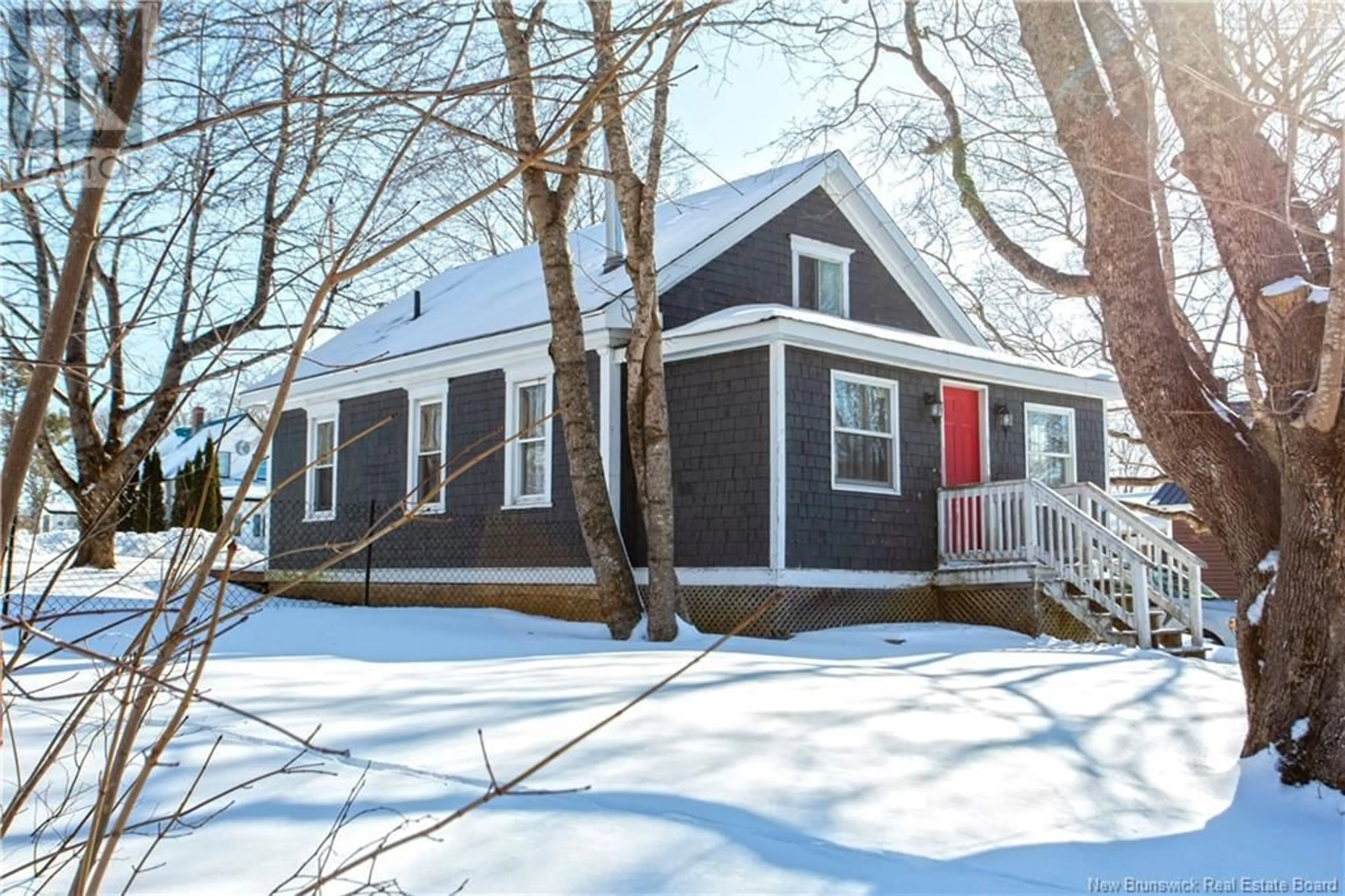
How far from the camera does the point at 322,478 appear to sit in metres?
17.0

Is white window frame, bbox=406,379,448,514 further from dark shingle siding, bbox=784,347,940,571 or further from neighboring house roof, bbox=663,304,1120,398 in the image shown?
dark shingle siding, bbox=784,347,940,571

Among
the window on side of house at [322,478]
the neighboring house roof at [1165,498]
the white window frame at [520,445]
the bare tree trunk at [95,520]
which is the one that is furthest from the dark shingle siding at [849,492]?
the neighboring house roof at [1165,498]

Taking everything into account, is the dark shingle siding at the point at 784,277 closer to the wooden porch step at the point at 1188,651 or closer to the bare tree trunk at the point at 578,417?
the bare tree trunk at the point at 578,417

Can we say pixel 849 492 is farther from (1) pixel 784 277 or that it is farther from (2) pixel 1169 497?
(2) pixel 1169 497

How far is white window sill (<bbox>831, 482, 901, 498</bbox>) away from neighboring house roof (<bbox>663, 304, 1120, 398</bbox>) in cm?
138

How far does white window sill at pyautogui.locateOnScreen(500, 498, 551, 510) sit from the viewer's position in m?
13.9

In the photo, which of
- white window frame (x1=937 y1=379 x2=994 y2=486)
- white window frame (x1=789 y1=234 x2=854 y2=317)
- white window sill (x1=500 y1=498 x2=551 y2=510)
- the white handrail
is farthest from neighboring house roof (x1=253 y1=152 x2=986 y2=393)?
the white handrail

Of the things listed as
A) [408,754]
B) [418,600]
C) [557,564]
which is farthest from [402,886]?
[418,600]

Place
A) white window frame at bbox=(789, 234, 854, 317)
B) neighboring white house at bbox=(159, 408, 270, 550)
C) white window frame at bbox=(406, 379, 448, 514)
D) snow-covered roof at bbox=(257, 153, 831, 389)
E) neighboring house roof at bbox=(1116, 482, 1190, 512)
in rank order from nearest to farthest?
1. snow-covered roof at bbox=(257, 153, 831, 389)
2. white window frame at bbox=(789, 234, 854, 317)
3. white window frame at bbox=(406, 379, 448, 514)
4. neighboring white house at bbox=(159, 408, 270, 550)
5. neighboring house roof at bbox=(1116, 482, 1190, 512)

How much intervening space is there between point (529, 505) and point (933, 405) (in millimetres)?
4831

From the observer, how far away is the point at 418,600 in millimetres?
15438

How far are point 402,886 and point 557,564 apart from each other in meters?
10.5

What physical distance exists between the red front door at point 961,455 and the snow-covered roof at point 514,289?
3.40 m

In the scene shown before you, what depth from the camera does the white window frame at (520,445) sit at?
13.9 metres
